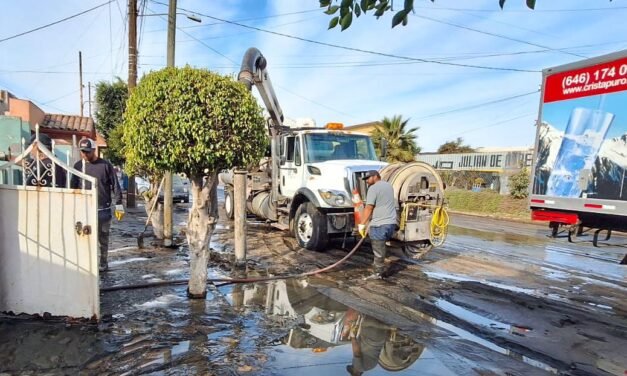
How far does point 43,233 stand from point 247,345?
87.8 inches

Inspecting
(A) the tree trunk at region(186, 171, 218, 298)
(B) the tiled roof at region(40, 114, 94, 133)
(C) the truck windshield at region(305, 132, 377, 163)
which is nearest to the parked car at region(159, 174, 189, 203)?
(B) the tiled roof at region(40, 114, 94, 133)

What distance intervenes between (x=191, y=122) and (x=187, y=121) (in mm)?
44

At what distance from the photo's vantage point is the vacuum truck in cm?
787

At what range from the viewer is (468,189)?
985 inches

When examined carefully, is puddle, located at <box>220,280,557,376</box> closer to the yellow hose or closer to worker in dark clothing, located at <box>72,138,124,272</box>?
worker in dark clothing, located at <box>72,138,124,272</box>

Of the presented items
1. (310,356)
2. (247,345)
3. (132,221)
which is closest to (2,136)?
(132,221)

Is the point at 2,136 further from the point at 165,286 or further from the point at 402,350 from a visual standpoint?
the point at 402,350

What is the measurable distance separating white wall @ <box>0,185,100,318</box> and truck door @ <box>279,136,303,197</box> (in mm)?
5924

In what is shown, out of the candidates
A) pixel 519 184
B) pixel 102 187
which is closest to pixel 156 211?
pixel 102 187

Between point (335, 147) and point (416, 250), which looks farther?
point (335, 147)

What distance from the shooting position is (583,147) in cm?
670

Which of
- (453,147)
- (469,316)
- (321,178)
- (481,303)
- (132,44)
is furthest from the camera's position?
(453,147)

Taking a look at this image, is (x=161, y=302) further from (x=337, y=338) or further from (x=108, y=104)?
(x=108, y=104)

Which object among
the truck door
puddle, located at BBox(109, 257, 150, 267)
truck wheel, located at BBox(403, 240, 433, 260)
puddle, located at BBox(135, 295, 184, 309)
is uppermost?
the truck door
